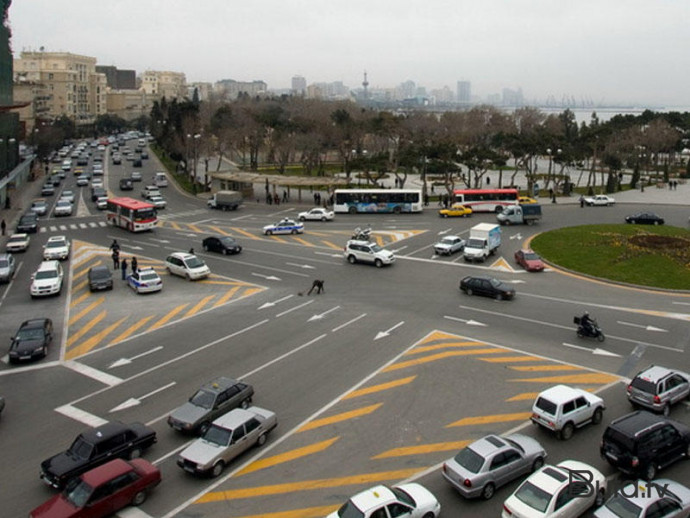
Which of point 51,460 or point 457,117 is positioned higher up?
point 457,117

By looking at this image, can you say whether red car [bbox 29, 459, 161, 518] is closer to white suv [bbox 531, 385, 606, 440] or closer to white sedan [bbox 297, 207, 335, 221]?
white suv [bbox 531, 385, 606, 440]

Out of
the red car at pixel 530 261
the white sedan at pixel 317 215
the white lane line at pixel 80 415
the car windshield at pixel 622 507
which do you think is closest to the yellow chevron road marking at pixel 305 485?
the car windshield at pixel 622 507

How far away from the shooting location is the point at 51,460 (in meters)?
16.9

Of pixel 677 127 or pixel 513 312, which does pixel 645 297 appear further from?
pixel 677 127

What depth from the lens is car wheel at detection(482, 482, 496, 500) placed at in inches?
621

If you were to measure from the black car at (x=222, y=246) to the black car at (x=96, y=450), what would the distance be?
2676cm

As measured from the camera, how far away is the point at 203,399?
2008 centimetres

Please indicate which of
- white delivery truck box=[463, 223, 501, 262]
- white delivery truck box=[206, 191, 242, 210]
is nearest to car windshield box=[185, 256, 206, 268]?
white delivery truck box=[463, 223, 501, 262]

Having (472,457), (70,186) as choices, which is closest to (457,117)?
(70,186)

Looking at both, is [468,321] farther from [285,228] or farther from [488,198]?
[488,198]

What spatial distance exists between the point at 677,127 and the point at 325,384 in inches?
3913

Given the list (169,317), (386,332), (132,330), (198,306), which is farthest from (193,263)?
(386,332)

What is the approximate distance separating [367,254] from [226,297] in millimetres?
10982

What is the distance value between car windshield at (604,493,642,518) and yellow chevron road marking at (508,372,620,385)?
870cm
